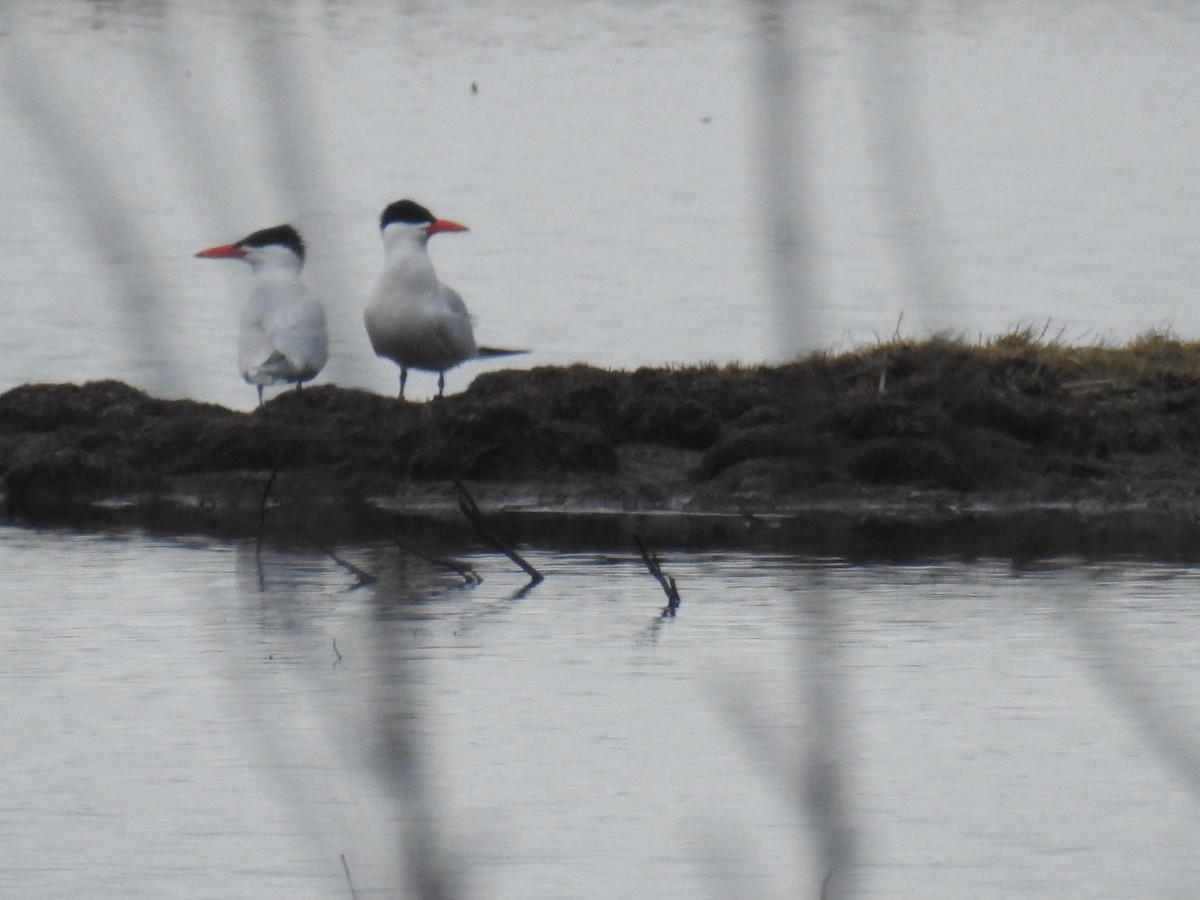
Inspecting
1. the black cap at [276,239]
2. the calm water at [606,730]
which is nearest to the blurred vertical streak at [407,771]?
the calm water at [606,730]

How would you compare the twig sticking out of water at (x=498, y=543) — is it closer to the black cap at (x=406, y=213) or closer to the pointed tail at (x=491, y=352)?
the black cap at (x=406, y=213)

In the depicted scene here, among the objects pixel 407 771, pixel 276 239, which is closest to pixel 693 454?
pixel 276 239

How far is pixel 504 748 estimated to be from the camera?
7332 millimetres

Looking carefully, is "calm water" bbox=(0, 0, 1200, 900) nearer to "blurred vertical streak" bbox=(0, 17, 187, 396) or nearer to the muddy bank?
"blurred vertical streak" bbox=(0, 17, 187, 396)

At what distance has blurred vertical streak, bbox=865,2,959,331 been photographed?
258 centimetres

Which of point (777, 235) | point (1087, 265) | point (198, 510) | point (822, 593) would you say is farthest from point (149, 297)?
point (1087, 265)

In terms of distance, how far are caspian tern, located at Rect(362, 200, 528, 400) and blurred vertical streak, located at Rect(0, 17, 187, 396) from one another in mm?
10397

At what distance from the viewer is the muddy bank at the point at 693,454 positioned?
11.2 metres

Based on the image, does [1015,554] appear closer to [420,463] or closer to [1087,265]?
[420,463]

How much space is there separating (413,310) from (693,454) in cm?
187

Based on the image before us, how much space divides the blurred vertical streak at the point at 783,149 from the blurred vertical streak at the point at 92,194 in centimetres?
61

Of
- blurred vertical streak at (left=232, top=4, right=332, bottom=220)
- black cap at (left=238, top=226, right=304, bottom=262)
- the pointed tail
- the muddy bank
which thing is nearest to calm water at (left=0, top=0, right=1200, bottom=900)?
blurred vertical streak at (left=232, top=4, right=332, bottom=220)

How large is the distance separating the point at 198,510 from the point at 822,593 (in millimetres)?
8625

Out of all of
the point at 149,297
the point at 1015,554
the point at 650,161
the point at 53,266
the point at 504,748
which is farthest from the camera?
the point at 650,161
